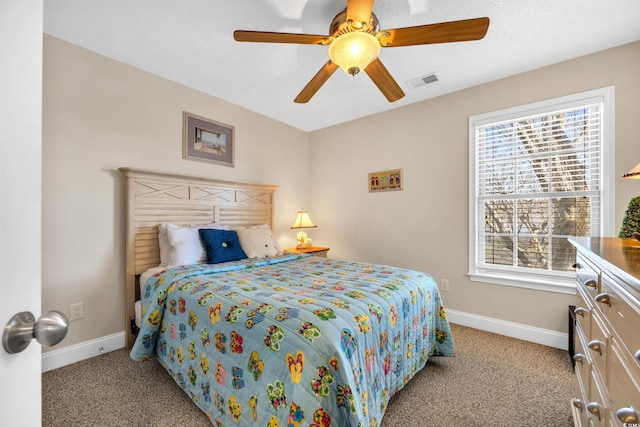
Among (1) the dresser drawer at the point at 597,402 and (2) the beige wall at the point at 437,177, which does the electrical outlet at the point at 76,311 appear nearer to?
(2) the beige wall at the point at 437,177

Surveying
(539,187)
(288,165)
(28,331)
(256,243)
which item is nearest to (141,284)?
(256,243)

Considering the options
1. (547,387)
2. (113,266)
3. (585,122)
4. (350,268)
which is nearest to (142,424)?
(113,266)

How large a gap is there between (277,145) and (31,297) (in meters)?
3.62

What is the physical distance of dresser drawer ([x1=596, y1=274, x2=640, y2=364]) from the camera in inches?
26.3

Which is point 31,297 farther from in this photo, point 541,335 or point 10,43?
point 541,335

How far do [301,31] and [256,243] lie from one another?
6.58ft

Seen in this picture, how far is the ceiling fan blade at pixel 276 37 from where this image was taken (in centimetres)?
160

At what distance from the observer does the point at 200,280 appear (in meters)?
1.93

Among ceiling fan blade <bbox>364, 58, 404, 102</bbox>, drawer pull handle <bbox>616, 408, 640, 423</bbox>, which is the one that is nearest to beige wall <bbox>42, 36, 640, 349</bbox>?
A: ceiling fan blade <bbox>364, 58, 404, 102</bbox>

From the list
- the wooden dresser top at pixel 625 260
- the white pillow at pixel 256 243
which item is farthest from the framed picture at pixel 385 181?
the wooden dresser top at pixel 625 260

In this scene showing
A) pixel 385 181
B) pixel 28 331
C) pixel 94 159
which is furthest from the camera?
pixel 385 181

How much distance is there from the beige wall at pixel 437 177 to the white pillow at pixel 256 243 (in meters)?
1.28

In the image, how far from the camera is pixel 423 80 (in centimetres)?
277

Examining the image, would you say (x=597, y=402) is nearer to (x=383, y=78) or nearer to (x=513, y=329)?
(x=513, y=329)
